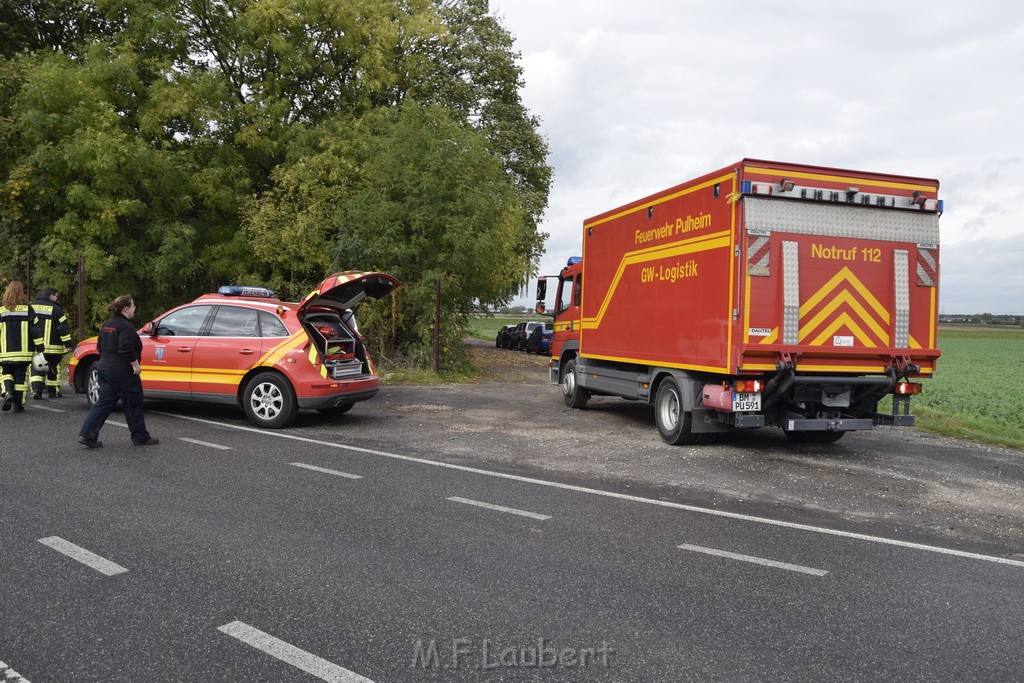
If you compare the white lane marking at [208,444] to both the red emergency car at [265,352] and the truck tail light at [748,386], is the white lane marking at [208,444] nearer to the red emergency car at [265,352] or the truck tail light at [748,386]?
the red emergency car at [265,352]

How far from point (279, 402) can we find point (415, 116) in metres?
11.4

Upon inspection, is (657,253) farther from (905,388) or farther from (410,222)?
(410,222)

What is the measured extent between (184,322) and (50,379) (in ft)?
11.2

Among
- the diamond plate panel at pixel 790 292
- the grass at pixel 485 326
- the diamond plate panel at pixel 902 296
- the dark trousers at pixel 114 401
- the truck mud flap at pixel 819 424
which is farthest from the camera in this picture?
the grass at pixel 485 326

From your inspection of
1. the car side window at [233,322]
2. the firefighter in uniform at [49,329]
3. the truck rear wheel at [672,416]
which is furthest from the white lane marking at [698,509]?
the firefighter in uniform at [49,329]

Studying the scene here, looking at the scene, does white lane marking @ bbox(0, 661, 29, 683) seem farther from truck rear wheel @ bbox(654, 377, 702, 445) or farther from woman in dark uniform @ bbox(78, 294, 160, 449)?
truck rear wheel @ bbox(654, 377, 702, 445)

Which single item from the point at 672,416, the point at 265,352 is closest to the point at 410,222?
the point at 265,352

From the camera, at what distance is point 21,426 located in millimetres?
9766

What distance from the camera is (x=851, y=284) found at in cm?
894

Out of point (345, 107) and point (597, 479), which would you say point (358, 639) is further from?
point (345, 107)

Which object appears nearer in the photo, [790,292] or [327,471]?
[327,471]

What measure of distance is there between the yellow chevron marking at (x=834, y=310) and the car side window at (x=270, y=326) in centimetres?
625

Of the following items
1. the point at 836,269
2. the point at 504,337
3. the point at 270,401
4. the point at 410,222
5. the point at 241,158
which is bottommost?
the point at 270,401

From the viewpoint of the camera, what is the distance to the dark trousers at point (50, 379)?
1222 cm
